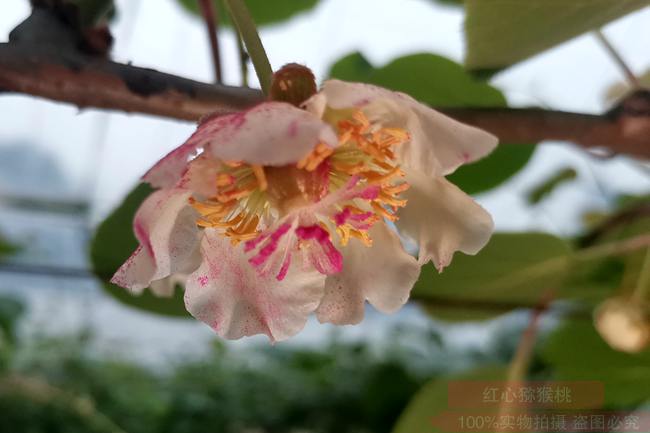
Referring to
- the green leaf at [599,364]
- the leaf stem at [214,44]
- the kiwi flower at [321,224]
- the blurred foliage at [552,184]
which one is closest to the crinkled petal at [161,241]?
the kiwi flower at [321,224]

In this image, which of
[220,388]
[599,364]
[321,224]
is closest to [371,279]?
[321,224]

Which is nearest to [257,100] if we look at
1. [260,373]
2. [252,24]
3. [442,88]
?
[252,24]

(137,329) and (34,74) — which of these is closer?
(34,74)

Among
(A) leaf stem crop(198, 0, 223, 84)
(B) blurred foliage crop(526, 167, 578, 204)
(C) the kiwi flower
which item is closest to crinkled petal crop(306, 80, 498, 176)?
(C) the kiwi flower

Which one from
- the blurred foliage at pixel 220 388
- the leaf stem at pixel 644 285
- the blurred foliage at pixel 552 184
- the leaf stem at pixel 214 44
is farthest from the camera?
the blurred foliage at pixel 220 388

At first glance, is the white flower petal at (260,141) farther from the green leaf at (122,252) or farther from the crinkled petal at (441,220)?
the green leaf at (122,252)

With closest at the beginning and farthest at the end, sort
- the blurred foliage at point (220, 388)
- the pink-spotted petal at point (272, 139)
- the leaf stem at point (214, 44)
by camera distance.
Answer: the pink-spotted petal at point (272, 139) → the leaf stem at point (214, 44) → the blurred foliage at point (220, 388)

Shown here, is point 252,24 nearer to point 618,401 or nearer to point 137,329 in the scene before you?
point 618,401
